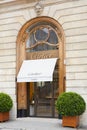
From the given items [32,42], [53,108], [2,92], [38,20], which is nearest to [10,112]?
[2,92]

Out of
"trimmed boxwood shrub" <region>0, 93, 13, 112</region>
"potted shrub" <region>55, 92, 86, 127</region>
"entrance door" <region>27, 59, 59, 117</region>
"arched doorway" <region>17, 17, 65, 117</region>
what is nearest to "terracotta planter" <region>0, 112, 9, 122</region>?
"trimmed boxwood shrub" <region>0, 93, 13, 112</region>

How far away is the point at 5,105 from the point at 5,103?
0.34ft

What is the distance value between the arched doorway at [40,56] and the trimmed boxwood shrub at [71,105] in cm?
160

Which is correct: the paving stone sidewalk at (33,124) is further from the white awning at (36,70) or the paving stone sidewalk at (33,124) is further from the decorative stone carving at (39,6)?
the decorative stone carving at (39,6)

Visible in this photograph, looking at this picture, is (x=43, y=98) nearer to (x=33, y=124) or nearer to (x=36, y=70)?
(x=36, y=70)

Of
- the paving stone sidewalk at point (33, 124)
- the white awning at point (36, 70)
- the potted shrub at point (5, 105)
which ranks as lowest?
the paving stone sidewalk at point (33, 124)

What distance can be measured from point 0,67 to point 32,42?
213 cm

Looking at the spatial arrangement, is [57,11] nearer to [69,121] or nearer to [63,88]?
[63,88]

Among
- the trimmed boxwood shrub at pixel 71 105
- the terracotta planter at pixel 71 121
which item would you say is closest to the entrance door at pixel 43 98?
the terracotta planter at pixel 71 121

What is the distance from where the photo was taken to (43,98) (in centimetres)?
1602

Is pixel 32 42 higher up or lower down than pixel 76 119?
Result: higher up

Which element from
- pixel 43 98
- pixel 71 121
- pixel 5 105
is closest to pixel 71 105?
pixel 71 121

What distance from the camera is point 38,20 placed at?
53.0 ft

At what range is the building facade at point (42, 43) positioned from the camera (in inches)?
578
